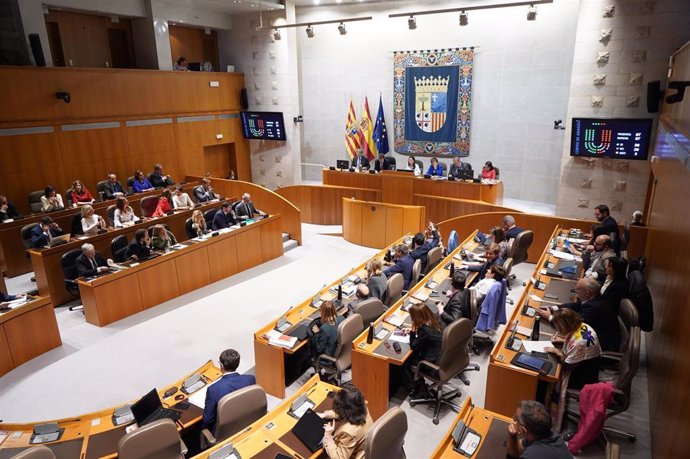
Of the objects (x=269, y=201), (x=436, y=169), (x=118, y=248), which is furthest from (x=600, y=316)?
(x=269, y=201)

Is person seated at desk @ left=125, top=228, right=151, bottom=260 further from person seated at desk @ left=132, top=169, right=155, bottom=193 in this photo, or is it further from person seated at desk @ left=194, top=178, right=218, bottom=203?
person seated at desk @ left=132, top=169, right=155, bottom=193

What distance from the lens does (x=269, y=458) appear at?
3641mm

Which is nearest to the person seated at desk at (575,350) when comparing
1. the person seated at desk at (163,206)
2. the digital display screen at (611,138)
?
the digital display screen at (611,138)

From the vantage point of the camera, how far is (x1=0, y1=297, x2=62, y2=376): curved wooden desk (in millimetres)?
6391

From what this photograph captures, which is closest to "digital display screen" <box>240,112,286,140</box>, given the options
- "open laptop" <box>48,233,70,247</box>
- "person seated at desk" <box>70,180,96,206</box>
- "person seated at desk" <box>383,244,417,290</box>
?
"person seated at desk" <box>70,180,96,206</box>

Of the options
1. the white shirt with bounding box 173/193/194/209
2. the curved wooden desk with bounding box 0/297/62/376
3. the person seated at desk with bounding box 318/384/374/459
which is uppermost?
the white shirt with bounding box 173/193/194/209

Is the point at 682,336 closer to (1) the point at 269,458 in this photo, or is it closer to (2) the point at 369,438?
(2) the point at 369,438

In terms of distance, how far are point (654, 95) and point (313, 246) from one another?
7981 mm

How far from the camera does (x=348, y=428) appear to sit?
3582 mm

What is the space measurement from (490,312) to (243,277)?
17.4 feet

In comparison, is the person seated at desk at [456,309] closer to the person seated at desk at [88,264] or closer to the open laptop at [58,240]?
the person seated at desk at [88,264]

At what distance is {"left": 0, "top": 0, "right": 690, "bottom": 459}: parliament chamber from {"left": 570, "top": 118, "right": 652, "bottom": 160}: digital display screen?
0.40 metres

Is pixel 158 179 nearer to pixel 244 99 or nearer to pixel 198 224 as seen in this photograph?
pixel 198 224

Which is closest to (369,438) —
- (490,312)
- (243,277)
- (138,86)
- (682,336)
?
(682,336)
